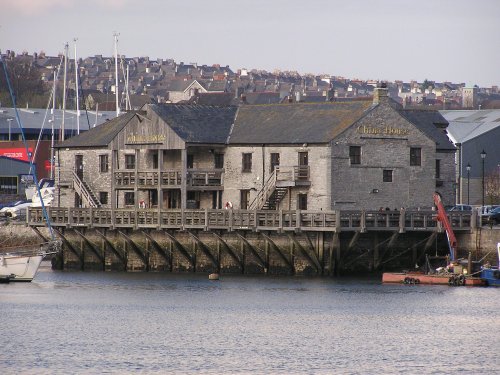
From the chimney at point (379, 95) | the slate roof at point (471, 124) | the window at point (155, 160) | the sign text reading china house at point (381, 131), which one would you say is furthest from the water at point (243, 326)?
the slate roof at point (471, 124)

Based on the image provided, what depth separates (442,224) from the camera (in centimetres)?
7994

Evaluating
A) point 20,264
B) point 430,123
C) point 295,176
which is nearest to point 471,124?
point 430,123

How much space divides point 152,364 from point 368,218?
27.1m

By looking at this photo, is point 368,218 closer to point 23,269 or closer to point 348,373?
point 23,269

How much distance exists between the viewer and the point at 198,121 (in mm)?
88562

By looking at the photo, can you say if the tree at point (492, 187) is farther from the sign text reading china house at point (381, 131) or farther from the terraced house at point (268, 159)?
the sign text reading china house at point (381, 131)

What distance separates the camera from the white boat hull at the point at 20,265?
81.1 metres

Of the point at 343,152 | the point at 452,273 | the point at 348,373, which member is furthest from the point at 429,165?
the point at 348,373

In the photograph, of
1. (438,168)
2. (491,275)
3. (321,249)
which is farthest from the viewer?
(438,168)

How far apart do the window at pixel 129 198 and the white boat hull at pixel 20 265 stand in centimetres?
1077

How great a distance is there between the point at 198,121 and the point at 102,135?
7449 millimetres

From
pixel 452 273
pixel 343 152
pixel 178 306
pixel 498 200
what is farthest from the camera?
pixel 498 200

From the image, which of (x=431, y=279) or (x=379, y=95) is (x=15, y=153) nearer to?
(x=379, y=95)

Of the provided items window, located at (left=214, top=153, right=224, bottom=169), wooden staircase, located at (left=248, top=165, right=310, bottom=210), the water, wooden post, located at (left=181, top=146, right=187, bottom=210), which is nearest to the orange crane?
the water
